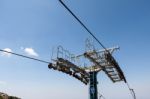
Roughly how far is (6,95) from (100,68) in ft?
30.8

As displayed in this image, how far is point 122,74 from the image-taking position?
2330cm

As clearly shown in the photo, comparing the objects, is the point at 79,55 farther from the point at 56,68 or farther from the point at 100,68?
the point at 56,68

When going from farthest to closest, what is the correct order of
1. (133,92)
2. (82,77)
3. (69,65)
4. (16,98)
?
(133,92), (82,77), (16,98), (69,65)

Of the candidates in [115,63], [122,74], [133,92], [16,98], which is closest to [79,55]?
[115,63]

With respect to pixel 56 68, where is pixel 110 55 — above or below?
above

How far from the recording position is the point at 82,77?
22.1 meters

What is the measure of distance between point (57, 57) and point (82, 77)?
5.68 m

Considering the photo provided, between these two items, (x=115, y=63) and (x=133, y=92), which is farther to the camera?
(x=133, y=92)

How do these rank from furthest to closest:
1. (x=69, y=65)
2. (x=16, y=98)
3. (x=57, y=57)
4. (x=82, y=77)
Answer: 1. (x=82, y=77)
2. (x=16, y=98)
3. (x=69, y=65)
4. (x=57, y=57)

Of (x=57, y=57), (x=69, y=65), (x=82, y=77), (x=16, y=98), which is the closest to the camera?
(x=57, y=57)

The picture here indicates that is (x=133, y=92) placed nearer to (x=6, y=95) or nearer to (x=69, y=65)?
(x=69, y=65)

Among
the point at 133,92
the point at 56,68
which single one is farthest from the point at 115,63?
the point at 133,92

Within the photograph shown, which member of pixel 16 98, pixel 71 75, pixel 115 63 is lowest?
pixel 16 98

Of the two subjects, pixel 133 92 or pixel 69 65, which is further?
pixel 133 92
